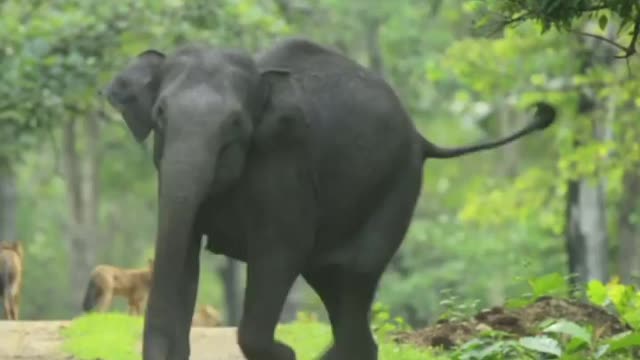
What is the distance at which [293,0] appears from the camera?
29828mm

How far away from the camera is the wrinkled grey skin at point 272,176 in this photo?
741 centimetres

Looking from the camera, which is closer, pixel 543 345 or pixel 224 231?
pixel 224 231

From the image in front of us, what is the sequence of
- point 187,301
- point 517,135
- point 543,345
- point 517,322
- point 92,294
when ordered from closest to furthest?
point 187,301
point 517,135
point 543,345
point 517,322
point 92,294

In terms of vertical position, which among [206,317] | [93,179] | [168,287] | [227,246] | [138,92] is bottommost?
[206,317]

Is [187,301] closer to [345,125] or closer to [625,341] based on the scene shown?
[345,125]

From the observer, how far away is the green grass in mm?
11602

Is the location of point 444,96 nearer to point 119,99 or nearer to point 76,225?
point 76,225

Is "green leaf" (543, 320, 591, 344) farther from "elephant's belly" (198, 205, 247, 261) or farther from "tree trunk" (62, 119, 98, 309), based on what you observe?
"tree trunk" (62, 119, 98, 309)

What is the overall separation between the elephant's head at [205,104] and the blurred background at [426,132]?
1.96m

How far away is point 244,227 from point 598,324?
5.22 meters

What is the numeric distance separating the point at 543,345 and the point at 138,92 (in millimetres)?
3665

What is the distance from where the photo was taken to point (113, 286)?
56.4ft

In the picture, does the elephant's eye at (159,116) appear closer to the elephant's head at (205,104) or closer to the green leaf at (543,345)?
→ the elephant's head at (205,104)

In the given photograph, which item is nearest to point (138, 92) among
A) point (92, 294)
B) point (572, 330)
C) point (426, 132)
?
point (572, 330)
